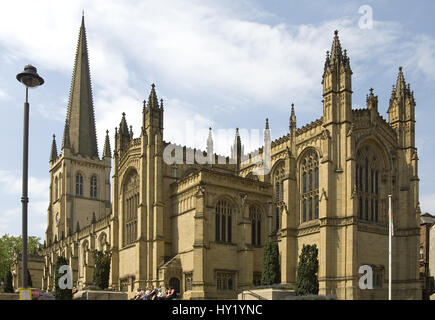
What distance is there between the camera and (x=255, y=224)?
5419 cm

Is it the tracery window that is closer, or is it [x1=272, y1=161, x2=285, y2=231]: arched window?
the tracery window

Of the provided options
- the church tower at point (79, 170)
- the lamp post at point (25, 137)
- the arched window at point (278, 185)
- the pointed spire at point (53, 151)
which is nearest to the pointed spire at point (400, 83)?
the arched window at point (278, 185)

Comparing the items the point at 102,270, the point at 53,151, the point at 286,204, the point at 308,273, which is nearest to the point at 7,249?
the point at 53,151

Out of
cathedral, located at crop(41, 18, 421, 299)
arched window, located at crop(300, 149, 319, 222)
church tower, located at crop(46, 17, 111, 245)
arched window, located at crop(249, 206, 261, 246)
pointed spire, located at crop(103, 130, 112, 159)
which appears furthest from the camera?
pointed spire, located at crop(103, 130, 112, 159)

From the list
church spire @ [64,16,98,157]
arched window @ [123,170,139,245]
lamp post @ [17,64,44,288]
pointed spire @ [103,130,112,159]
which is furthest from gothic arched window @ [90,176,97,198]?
lamp post @ [17,64,44,288]

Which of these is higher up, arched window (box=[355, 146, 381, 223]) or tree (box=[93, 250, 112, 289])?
arched window (box=[355, 146, 381, 223])

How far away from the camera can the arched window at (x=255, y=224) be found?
5394 cm

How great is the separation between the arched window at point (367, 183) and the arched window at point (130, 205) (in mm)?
23912

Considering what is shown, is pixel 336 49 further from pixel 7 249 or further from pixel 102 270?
pixel 7 249

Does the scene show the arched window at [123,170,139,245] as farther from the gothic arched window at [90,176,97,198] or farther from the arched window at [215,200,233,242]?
the gothic arched window at [90,176,97,198]

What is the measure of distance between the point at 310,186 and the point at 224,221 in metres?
8.65

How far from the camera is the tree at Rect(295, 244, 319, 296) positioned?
42.4m

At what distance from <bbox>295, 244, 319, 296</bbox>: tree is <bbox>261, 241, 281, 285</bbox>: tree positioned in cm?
465
